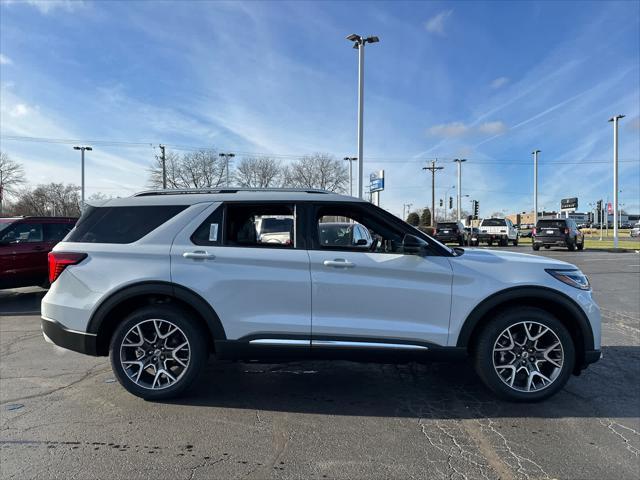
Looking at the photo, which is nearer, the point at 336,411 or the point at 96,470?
the point at 96,470

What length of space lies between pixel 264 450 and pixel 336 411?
2.68 ft

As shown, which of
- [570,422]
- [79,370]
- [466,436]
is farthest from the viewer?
[79,370]

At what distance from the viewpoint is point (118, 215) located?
4.04 meters

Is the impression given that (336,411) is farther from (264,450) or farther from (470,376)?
(470,376)

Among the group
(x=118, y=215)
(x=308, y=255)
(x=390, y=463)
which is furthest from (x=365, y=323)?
(x=118, y=215)

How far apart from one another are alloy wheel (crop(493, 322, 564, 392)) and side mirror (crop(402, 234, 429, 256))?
3.36 feet

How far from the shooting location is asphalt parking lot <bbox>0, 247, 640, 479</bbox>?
9.46 ft

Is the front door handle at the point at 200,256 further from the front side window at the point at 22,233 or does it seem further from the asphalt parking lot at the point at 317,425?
the front side window at the point at 22,233

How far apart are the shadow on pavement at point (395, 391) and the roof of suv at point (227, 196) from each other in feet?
5.96

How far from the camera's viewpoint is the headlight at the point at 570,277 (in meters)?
3.84

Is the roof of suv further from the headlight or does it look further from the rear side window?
the headlight

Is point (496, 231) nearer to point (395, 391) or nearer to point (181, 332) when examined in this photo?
point (395, 391)

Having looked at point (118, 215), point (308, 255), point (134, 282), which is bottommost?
point (134, 282)

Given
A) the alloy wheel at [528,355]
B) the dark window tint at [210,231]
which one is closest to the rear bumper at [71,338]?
the dark window tint at [210,231]
